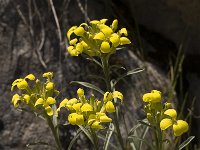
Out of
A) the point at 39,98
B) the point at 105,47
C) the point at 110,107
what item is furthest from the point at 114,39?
the point at 39,98

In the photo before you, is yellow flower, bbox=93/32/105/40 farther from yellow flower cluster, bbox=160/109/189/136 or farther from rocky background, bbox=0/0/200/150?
rocky background, bbox=0/0/200/150

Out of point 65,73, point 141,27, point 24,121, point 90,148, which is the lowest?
point 90,148

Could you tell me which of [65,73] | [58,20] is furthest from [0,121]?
[58,20]

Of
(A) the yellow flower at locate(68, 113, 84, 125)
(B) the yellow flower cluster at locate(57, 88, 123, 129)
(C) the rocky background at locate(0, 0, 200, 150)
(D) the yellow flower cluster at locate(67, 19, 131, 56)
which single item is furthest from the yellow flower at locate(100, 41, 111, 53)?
(C) the rocky background at locate(0, 0, 200, 150)

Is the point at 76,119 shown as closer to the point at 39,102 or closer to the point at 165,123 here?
the point at 39,102

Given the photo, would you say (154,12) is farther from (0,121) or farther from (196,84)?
(0,121)

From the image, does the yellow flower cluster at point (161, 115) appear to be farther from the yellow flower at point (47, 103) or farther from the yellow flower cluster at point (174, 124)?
the yellow flower at point (47, 103)
